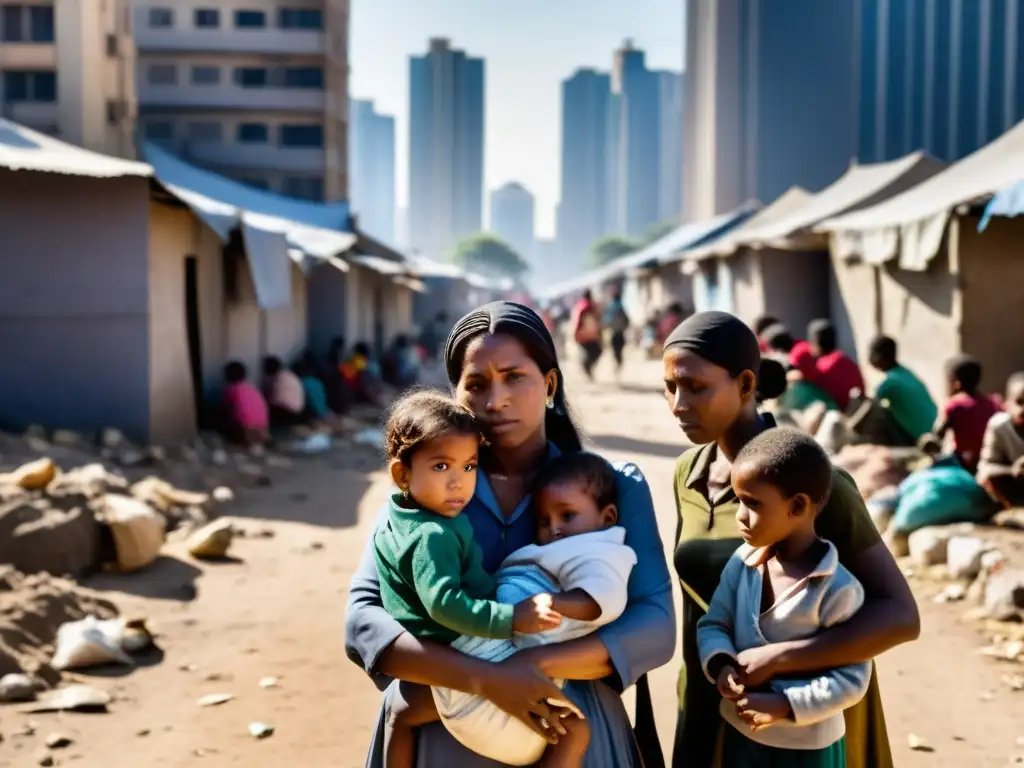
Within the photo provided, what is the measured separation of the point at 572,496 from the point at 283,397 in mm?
11183

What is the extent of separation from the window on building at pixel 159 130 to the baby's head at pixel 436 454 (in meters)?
41.9

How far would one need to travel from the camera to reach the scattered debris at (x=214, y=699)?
485cm

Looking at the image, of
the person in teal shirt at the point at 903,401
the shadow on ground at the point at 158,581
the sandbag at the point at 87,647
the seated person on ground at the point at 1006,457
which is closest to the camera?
the sandbag at the point at 87,647

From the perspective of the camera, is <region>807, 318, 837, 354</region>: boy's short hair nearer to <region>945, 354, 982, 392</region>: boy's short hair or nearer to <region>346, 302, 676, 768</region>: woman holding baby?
<region>945, 354, 982, 392</region>: boy's short hair

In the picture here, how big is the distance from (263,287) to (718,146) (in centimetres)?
7445

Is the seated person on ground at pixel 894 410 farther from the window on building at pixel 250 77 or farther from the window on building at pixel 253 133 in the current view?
the window on building at pixel 250 77

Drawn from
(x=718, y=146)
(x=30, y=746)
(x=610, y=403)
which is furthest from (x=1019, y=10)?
(x=30, y=746)

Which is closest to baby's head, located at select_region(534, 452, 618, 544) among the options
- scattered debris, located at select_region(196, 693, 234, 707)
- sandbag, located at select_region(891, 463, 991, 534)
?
scattered debris, located at select_region(196, 693, 234, 707)

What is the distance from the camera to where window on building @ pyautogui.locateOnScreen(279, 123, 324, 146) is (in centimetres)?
4166

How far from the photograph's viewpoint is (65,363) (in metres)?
10.5

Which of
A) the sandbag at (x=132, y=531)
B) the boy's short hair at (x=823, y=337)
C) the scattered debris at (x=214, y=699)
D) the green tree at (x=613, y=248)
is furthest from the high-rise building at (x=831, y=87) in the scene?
the scattered debris at (x=214, y=699)

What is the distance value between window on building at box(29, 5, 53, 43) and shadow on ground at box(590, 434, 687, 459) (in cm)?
2120

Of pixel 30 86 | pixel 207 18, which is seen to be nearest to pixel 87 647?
pixel 30 86

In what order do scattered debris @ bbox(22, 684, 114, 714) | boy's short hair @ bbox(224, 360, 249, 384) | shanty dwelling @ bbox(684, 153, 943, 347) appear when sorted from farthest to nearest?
shanty dwelling @ bbox(684, 153, 943, 347)
boy's short hair @ bbox(224, 360, 249, 384)
scattered debris @ bbox(22, 684, 114, 714)
